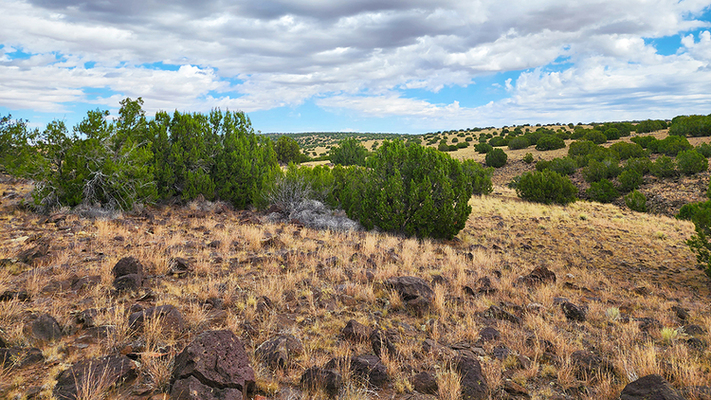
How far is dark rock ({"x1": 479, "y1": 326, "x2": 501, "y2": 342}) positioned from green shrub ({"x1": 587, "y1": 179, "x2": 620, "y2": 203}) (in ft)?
84.7

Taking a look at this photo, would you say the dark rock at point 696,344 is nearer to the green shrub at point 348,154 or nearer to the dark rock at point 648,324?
the dark rock at point 648,324

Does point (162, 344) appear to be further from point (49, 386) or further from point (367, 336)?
point (367, 336)

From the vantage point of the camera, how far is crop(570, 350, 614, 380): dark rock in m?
3.94

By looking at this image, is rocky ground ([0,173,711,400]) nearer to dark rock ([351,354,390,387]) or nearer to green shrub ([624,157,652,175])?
dark rock ([351,354,390,387])

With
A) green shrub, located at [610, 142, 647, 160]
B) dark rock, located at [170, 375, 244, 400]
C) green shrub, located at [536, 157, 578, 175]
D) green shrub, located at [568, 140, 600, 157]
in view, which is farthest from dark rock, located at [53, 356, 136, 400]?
green shrub, located at [568, 140, 600, 157]

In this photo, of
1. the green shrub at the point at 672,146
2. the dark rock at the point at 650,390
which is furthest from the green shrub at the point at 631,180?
the dark rock at the point at 650,390

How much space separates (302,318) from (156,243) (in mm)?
4961

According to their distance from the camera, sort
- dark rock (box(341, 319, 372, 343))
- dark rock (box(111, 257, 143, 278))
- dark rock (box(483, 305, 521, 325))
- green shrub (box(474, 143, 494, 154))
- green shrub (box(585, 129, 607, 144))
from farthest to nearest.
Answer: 1. green shrub (box(474, 143, 494, 154))
2. green shrub (box(585, 129, 607, 144))
3. dark rock (box(111, 257, 143, 278))
4. dark rock (box(483, 305, 521, 325))
5. dark rock (box(341, 319, 372, 343))

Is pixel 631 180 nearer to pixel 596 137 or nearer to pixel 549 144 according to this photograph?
pixel 549 144

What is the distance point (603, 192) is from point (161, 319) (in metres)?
29.1

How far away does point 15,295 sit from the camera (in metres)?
4.52

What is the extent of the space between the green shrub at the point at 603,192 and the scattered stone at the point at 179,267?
2786 centimetres

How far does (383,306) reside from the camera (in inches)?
225

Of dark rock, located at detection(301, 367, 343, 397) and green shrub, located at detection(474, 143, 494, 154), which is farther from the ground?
green shrub, located at detection(474, 143, 494, 154)
